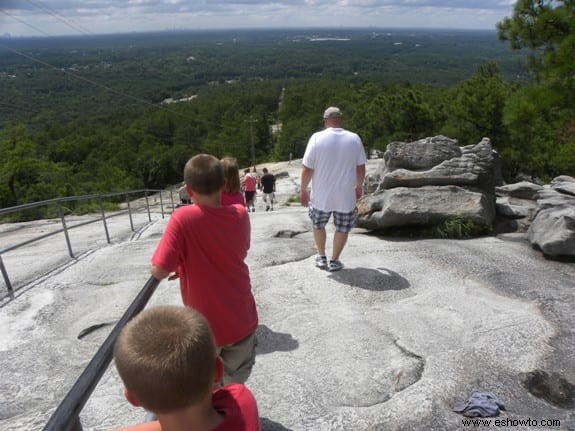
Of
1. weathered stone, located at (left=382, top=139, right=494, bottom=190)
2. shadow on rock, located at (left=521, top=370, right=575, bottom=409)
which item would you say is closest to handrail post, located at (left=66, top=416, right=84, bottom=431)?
shadow on rock, located at (left=521, top=370, right=575, bottom=409)

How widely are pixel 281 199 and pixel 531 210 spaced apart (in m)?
13.3

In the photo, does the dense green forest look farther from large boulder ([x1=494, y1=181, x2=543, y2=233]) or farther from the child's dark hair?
the child's dark hair

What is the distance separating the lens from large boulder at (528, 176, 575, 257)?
5027mm

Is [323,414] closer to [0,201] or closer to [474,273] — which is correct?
[474,273]

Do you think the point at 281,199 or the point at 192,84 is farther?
the point at 192,84

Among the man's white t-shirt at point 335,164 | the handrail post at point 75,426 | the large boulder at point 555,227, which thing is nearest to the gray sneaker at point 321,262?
the man's white t-shirt at point 335,164

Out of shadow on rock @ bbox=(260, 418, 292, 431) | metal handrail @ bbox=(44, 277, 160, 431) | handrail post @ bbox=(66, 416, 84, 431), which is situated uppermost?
metal handrail @ bbox=(44, 277, 160, 431)

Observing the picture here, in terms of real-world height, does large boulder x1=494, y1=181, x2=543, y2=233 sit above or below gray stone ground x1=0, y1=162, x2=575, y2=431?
below

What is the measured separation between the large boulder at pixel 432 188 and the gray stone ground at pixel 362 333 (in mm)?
465

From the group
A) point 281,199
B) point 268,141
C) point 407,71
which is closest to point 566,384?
point 281,199

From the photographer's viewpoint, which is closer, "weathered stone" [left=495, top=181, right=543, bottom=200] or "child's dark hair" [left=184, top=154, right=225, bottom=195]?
"child's dark hair" [left=184, top=154, right=225, bottom=195]

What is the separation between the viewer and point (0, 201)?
34281 mm

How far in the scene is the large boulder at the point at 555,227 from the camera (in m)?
5.03

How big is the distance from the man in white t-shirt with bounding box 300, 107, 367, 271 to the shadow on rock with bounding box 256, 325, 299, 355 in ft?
4.66
